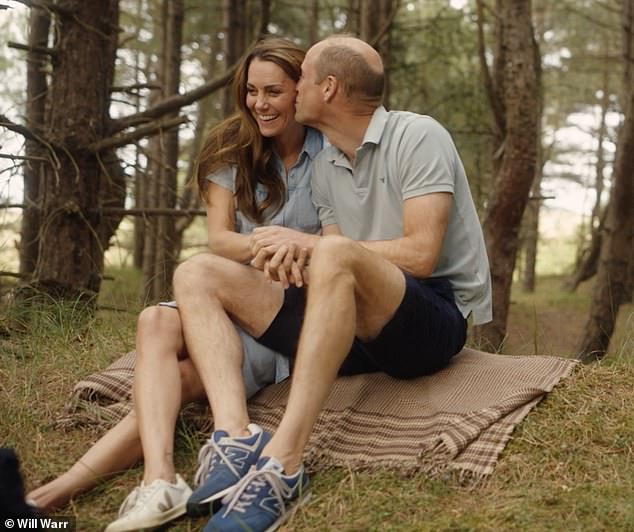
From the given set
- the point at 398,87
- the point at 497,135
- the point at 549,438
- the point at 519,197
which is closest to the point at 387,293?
the point at 549,438

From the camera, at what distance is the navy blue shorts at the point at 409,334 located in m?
3.04

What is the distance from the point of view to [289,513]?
8.86 ft

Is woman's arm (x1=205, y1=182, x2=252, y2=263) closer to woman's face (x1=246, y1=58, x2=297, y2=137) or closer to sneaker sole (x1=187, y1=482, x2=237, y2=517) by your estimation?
woman's face (x1=246, y1=58, x2=297, y2=137)

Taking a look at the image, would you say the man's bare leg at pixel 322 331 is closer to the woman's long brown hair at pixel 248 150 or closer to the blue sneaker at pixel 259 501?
the blue sneaker at pixel 259 501

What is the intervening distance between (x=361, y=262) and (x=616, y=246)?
5.57 meters

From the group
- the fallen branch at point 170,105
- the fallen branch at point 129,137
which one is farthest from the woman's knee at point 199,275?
the fallen branch at point 170,105

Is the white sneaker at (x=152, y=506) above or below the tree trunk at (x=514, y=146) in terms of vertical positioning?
below

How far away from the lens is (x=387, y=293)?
9.64 feet

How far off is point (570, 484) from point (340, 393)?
962 mm

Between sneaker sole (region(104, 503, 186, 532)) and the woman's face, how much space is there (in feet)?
5.07

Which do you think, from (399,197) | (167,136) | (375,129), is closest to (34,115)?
(167,136)

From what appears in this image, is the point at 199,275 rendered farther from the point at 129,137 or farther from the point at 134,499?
the point at 129,137

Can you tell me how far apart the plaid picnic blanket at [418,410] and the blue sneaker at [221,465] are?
328 millimetres

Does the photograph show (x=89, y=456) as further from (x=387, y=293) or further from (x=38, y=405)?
(x=387, y=293)
